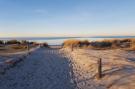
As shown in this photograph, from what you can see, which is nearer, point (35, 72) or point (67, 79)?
point (67, 79)

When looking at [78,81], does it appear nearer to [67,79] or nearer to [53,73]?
[67,79]

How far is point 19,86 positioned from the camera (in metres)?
10.6

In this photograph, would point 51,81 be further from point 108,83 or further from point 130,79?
point 130,79

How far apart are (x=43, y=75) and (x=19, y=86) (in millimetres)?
2758

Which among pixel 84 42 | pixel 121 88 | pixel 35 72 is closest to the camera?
pixel 121 88

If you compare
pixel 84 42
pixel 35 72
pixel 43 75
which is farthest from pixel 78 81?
pixel 84 42

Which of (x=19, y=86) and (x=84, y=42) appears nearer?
(x=19, y=86)

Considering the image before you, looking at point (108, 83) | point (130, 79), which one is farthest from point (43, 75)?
point (130, 79)

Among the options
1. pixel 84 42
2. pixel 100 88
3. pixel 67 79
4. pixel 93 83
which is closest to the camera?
pixel 100 88

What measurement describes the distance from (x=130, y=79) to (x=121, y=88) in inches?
47.8

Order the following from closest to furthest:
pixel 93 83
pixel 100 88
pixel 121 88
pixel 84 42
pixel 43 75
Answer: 1. pixel 121 88
2. pixel 100 88
3. pixel 93 83
4. pixel 43 75
5. pixel 84 42

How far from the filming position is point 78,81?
38.3 ft

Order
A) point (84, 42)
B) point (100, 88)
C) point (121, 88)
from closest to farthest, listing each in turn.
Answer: point (121, 88)
point (100, 88)
point (84, 42)

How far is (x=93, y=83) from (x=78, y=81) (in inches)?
32.1
